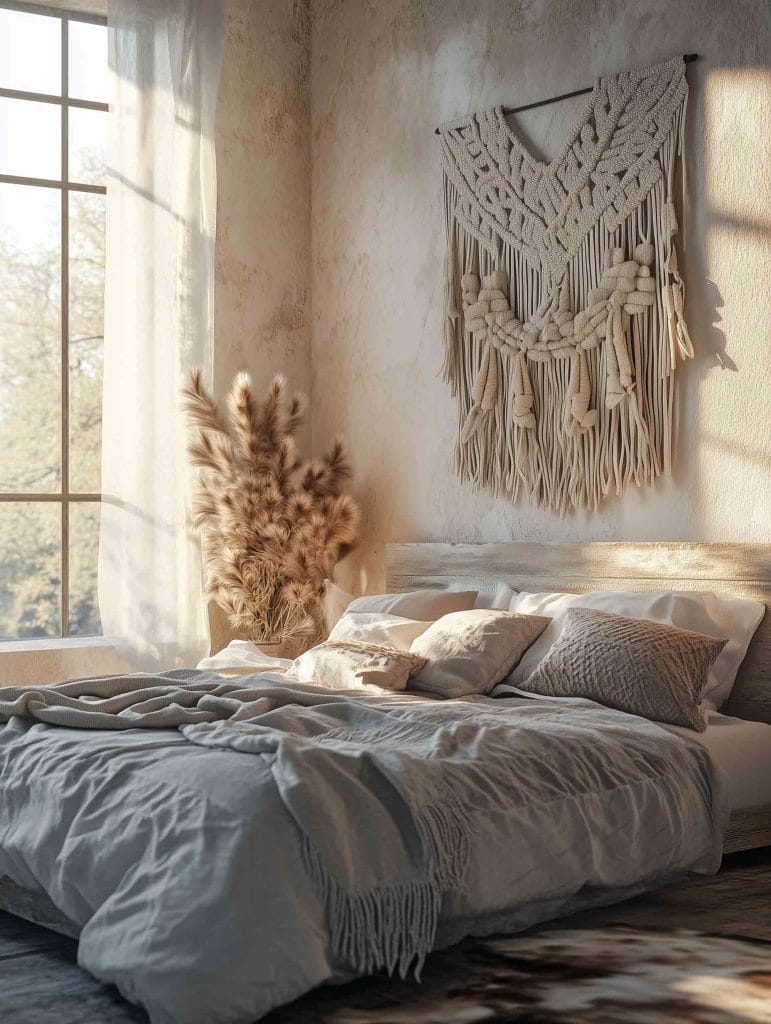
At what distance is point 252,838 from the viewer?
2408mm

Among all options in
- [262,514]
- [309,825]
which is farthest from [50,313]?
[309,825]

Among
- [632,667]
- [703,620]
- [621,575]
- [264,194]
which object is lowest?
[632,667]

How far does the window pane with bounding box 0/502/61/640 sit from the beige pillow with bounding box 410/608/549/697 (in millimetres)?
2084

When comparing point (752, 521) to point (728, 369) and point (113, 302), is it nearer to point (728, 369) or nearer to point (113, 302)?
point (728, 369)

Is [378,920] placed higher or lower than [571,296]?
lower

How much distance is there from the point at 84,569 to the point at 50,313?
3.74 feet

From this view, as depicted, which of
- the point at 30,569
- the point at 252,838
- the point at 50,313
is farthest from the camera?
the point at 50,313

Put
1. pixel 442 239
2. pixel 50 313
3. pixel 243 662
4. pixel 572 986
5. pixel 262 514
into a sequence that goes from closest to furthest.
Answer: pixel 572 986
pixel 243 662
pixel 442 239
pixel 262 514
pixel 50 313

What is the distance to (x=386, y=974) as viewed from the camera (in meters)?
2.63

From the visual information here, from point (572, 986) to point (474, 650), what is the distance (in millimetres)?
1497

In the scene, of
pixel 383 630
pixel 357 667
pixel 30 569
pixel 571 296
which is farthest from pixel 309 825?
pixel 30 569

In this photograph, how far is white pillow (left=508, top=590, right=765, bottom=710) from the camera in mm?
3791

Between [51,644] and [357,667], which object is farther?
[51,644]

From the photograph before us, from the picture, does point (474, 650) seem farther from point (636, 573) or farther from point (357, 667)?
point (636, 573)
